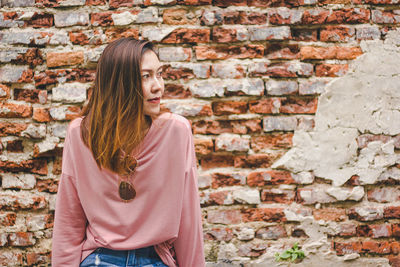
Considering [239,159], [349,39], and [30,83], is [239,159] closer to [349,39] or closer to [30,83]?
[349,39]

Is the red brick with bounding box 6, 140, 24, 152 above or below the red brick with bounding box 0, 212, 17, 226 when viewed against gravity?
above

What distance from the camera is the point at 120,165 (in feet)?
4.01

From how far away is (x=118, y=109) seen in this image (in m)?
1.22

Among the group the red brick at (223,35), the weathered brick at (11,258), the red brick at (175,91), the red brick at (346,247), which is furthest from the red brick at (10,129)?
the red brick at (346,247)

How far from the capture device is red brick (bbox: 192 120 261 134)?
1.88 meters

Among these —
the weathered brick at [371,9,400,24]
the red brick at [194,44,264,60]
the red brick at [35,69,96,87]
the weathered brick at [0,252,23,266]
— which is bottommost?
the weathered brick at [0,252,23,266]

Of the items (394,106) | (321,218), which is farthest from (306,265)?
(394,106)

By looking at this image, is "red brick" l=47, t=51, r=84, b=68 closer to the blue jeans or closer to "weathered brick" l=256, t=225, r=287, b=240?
the blue jeans

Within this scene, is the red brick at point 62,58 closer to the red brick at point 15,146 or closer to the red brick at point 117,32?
the red brick at point 117,32

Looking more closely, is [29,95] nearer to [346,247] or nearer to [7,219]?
[7,219]

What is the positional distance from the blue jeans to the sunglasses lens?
195mm

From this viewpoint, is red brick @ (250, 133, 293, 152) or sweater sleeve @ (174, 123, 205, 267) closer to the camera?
sweater sleeve @ (174, 123, 205, 267)

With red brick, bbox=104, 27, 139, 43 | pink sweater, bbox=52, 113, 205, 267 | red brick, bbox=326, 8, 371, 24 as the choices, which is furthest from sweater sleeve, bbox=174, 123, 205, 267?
red brick, bbox=326, 8, 371, 24

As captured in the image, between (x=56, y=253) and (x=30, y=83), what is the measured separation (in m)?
1.00
